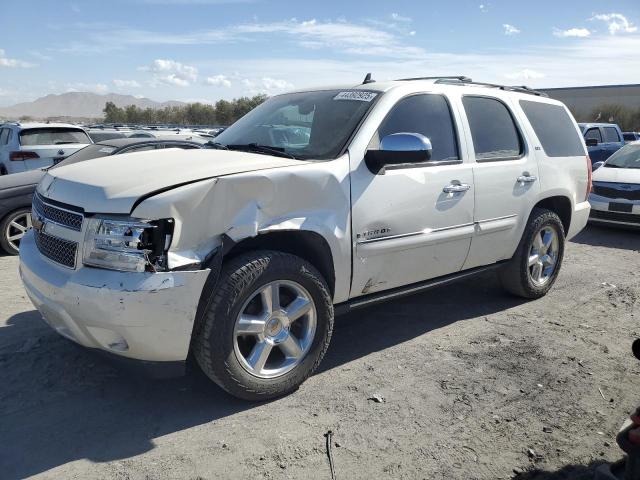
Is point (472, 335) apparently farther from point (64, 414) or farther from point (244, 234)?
point (64, 414)

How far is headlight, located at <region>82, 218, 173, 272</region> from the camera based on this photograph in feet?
9.31

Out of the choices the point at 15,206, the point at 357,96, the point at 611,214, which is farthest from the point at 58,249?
the point at 611,214

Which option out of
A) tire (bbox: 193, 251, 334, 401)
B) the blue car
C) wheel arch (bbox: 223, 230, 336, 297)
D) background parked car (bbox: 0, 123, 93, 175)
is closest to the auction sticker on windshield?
wheel arch (bbox: 223, 230, 336, 297)

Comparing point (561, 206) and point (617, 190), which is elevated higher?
point (561, 206)

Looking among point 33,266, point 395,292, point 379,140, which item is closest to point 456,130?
point 379,140

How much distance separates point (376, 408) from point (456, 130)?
2258 mm

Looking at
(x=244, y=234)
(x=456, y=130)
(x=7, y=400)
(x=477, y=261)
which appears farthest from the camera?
(x=477, y=261)

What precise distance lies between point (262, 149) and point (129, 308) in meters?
1.57

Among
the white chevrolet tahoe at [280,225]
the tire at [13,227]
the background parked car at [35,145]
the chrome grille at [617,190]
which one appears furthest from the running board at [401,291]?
the background parked car at [35,145]

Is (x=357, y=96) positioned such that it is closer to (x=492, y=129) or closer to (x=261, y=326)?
(x=492, y=129)

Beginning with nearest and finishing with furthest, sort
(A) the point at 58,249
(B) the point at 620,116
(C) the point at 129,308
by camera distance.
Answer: (C) the point at 129,308
(A) the point at 58,249
(B) the point at 620,116

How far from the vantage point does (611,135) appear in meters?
15.9

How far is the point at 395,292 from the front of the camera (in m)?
4.08

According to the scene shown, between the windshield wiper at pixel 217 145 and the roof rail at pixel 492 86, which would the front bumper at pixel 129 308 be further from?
the roof rail at pixel 492 86
